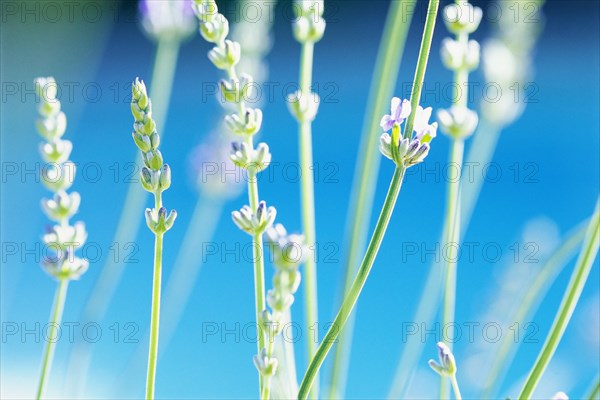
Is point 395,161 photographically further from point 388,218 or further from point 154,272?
point 154,272

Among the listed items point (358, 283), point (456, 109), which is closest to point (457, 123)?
point (456, 109)

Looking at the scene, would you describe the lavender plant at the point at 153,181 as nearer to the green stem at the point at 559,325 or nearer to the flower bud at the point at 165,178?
the flower bud at the point at 165,178

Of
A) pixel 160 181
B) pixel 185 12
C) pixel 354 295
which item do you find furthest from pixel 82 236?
pixel 185 12

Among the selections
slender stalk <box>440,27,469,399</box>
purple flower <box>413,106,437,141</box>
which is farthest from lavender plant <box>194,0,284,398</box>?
slender stalk <box>440,27,469,399</box>

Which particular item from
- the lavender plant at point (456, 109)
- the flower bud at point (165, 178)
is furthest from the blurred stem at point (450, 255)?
the flower bud at point (165, 178)

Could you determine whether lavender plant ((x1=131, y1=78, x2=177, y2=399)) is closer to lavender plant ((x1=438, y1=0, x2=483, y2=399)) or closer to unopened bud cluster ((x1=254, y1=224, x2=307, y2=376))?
unopened bud cluster ((x1=254, y1=224, x2=307, y2=376))

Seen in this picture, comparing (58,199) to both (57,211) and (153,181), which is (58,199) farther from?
(153,181)
